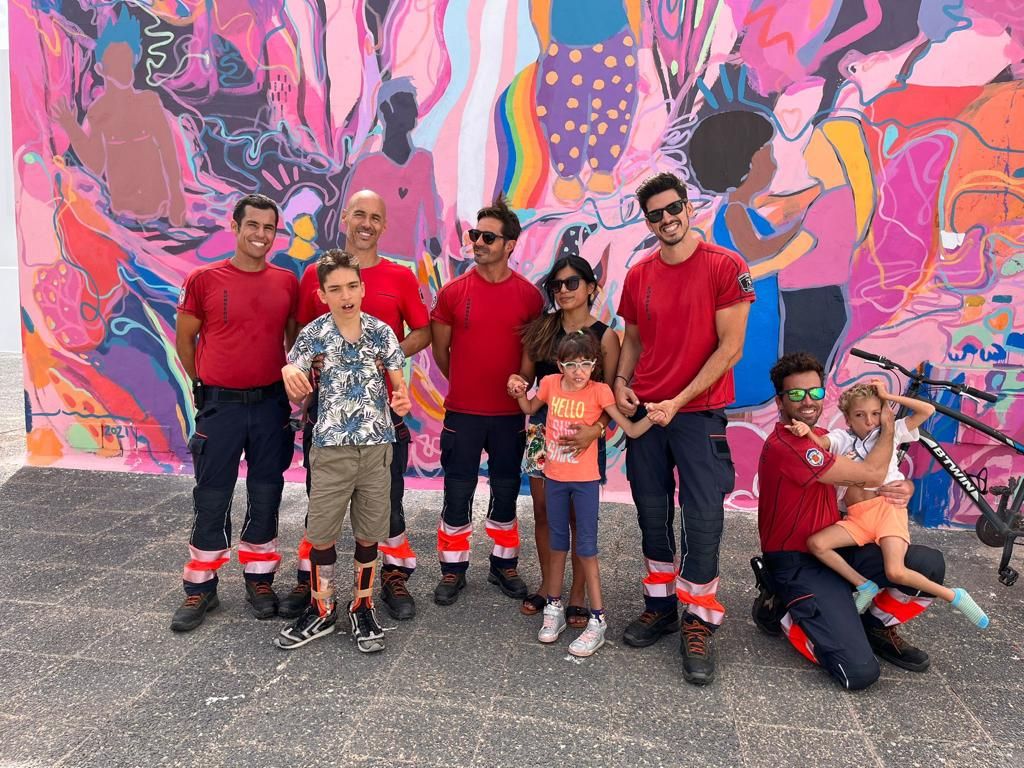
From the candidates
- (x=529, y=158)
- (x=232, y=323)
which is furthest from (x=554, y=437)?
(x=529, y=158)

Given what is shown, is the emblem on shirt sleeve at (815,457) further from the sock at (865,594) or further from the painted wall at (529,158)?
the painted wall at (529,158)

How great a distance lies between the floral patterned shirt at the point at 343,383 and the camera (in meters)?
3.07

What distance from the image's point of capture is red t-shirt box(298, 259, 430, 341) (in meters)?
3.46

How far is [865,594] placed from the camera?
3.06 meters

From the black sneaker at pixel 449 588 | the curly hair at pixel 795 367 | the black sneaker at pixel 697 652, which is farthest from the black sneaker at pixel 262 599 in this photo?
the curly hair at pixel 795 367

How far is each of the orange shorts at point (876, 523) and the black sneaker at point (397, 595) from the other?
216 centimetres

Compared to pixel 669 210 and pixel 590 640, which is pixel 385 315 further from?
pixel 590 640

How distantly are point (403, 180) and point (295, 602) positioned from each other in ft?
11.2

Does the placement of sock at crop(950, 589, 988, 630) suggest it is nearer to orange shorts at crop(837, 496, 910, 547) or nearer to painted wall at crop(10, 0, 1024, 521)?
orange shorts at crop(837, 496, 910, 547)

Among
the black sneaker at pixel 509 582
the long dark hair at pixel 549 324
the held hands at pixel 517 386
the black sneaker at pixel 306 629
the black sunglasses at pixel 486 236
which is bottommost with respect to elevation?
the black sneaker at pixel 509 582

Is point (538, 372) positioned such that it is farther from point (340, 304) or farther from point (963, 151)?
point (963, 151)

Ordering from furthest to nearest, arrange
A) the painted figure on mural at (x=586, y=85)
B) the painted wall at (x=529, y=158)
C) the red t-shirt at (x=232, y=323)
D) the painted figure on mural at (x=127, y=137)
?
the painted figure on mural at (x=127, y=137) → the painted figure on mural at (x=586, y=85) → the painted wall at (x=529, y=158) → the red t-shirt at (x=232, y=323)

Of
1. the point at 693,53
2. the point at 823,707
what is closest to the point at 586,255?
the point at 693,53

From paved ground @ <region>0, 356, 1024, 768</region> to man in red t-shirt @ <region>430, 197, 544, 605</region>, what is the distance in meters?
0.34
